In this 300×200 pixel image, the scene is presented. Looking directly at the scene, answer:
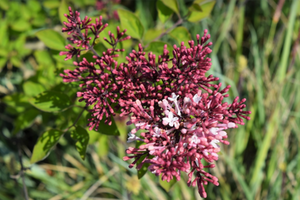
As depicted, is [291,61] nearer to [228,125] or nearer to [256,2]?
[256,2]

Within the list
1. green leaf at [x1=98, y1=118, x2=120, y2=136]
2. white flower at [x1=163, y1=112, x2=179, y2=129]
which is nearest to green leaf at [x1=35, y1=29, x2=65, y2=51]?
green leaf at [x1=98, y1=118, x2=120, y2=136]

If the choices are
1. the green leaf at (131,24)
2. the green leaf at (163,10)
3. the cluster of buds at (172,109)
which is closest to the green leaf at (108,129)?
the cluster of buds at (172,109)

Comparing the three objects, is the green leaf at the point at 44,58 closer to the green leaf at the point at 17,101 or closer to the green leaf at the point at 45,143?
the green leaf at the point at 17,101

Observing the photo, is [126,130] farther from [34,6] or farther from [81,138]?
[34,6]

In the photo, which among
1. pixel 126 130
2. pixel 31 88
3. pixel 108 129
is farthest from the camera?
pixel 126 130

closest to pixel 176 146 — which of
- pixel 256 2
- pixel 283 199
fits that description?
pixel 283 199

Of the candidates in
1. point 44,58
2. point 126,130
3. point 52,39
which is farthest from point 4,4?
point 126,130

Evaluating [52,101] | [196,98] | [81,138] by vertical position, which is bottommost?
[81,138]
